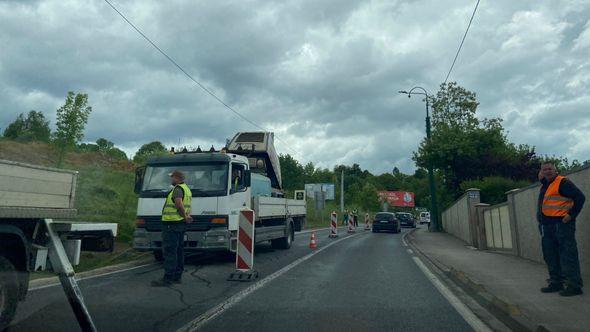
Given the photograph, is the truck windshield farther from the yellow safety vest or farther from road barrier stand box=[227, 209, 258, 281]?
the yellow safety vest

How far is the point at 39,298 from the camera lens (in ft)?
22.0

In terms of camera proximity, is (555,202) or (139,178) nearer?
(555,202)

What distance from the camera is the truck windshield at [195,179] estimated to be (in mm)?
10555

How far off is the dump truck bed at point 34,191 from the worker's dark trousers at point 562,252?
661cm

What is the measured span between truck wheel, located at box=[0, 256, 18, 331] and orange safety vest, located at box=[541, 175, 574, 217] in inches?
279

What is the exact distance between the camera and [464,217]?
67.1 feet

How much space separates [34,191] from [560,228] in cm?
692

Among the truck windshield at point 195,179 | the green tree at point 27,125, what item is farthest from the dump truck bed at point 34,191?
the green tree at point 27,125

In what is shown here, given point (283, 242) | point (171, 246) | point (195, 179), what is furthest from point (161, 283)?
point (283, 242)

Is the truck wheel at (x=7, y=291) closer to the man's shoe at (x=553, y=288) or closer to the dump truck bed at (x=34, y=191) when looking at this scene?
the dump truck bed at (x=34, y=191)

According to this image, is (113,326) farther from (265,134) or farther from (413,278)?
(265,134)

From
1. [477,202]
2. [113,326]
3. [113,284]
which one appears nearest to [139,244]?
[113,284]

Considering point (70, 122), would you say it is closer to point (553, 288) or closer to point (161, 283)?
point (161, 283)

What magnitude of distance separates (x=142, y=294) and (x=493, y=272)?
6.83 meters
